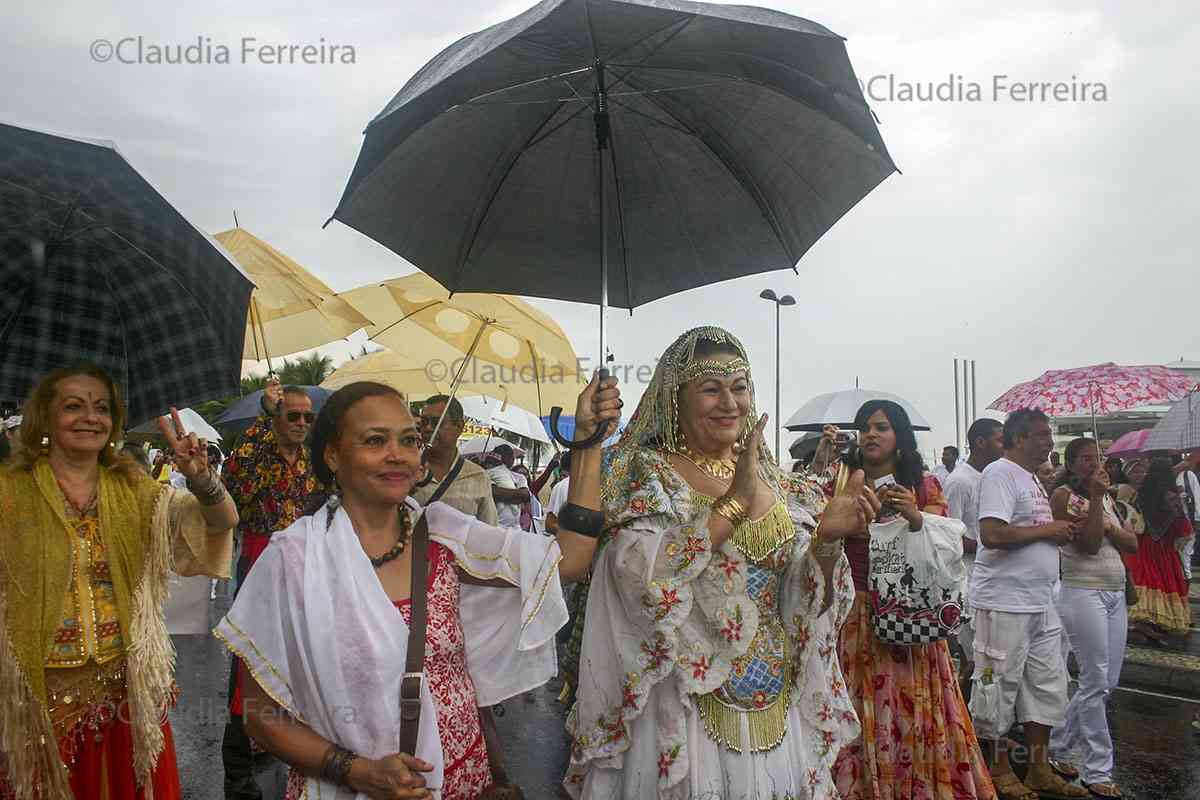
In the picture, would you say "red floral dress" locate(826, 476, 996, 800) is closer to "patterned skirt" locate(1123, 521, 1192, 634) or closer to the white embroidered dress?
the white embroidered dress

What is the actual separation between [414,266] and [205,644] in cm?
757

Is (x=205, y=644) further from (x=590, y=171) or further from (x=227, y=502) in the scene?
(x=590, y=171)

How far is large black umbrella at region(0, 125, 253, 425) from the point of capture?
3.13 m

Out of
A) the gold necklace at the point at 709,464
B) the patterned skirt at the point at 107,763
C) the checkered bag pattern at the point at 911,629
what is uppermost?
the gold necklace at the point at 709,464

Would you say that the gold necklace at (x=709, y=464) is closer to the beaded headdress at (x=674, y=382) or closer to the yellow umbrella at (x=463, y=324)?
the beaded headdress at (x=674, y=382)

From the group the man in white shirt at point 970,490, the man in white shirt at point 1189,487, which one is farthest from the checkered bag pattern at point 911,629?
the man in white shirt at point 1189,487

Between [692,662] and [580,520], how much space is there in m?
0.69

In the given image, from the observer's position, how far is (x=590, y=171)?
10.5 ft

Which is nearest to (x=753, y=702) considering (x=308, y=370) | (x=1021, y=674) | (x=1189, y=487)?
(x=1021, y=674)

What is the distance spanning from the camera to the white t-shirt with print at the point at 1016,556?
534 centimetres

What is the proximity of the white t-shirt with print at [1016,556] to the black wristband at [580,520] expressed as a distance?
11.9 feet

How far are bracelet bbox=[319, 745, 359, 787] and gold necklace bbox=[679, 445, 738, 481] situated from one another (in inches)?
62.6

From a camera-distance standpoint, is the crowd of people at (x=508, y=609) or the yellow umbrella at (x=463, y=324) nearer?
the crowd of people at (x=508, y=609)

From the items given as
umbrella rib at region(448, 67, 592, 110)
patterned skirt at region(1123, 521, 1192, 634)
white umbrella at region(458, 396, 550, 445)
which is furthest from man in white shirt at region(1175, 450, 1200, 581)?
umbrella rib at region(448, 67, 592, 110)
